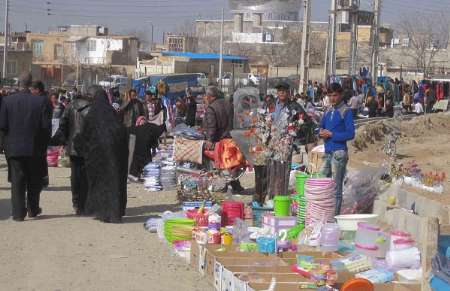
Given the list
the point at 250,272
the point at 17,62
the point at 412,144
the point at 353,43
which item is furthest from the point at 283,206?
the point at 17,62

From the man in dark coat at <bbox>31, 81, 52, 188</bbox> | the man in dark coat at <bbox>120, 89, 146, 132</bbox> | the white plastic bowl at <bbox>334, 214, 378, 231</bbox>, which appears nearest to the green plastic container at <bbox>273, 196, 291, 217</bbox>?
the white plastic bowl at <bbox>334, 214, 378, 231</bbox>

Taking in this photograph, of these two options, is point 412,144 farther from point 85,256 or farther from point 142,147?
point 85,256

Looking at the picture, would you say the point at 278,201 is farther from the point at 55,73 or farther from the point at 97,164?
the point at 55,73

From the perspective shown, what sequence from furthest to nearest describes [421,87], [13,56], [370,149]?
[13,56] < [421,87] < [370,149]

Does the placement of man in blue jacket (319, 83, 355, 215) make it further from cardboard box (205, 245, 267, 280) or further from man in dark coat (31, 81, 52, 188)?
man in dark coat (31, 81, 52, 188)

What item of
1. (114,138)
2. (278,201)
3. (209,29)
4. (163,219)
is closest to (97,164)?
(114,138)

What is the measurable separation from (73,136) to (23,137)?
0.76 meters

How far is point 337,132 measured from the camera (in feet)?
32.7

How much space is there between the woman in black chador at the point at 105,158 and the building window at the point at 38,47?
78.8 m

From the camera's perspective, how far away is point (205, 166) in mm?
14258

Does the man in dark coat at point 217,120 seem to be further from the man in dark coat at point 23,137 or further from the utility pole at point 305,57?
the utility pole at point 305,57

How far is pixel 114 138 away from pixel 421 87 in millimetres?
31884

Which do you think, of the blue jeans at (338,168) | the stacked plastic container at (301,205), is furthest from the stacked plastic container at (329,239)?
the blue jeans at (338,168)

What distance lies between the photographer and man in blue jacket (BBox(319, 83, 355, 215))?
9953mm
